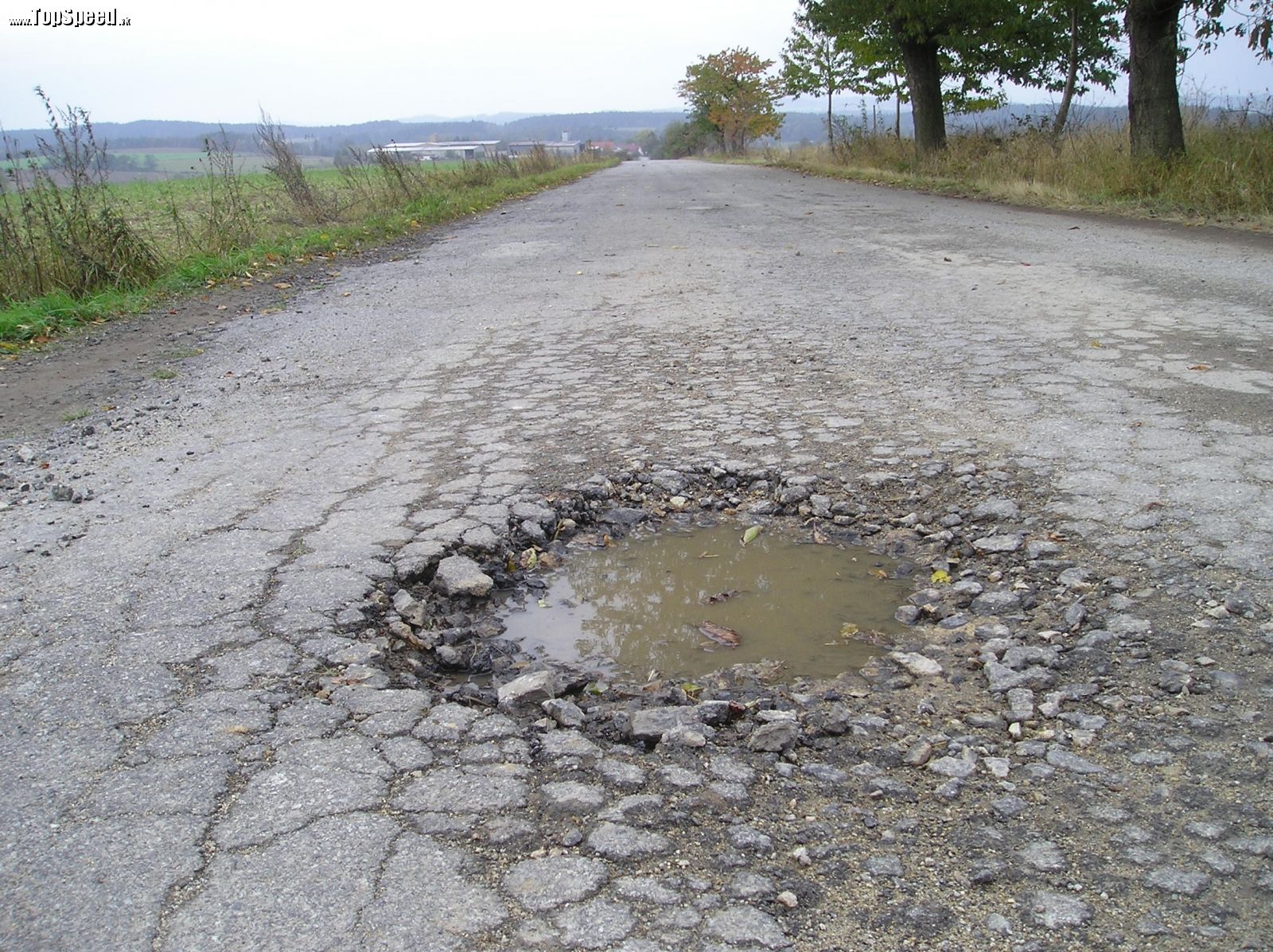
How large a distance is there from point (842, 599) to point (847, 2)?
17.2 meters

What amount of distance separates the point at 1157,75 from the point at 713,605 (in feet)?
37.9

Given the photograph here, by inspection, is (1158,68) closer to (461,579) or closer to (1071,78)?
(1071,78)

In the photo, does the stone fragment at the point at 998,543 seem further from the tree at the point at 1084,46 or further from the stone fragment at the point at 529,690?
the tree at the point at 1084,46

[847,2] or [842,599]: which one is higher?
[847,2]

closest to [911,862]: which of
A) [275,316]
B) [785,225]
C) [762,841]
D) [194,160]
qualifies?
[762,841]

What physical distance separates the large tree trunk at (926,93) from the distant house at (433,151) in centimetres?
911

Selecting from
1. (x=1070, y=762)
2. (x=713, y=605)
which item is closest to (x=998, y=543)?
→ (x=713, y=605)

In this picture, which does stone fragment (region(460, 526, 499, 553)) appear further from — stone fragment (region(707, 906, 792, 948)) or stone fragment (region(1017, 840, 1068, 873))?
stone fragment (region(1017, 840, 1068, 873))

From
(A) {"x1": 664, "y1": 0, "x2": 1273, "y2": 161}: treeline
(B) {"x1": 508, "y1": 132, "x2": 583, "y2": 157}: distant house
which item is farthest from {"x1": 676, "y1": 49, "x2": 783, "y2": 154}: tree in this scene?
(A) {"x1": 664, "y1": 0, "x2": 1273, "y2": 161}: treeline

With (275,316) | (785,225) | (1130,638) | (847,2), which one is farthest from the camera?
(847,2)

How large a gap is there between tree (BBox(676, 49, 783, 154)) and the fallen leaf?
159 ft

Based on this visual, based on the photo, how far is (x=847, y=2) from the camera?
17.0 metres

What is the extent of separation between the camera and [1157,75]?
11156 millimetres

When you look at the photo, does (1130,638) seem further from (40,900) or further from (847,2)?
(847,2)
